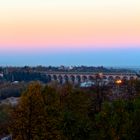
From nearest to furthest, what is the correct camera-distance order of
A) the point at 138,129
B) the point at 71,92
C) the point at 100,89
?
the point at 138,129 < the point at 71,92 < the point at 100,89

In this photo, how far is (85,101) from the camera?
31344 mm

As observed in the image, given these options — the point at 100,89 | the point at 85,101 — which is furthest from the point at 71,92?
the point at 100,89

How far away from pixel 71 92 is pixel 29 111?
6.69 metres

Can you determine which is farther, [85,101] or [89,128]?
[85,101]

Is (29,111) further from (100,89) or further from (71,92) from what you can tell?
(100,89)

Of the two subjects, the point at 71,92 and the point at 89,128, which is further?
the point at 71,92

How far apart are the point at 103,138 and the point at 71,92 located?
21.3ft

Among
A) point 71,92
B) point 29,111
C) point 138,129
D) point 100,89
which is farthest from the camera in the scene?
point 100,89

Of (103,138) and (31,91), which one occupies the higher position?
(31,91)

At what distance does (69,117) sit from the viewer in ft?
86.2

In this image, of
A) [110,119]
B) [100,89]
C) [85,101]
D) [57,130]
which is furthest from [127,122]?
[100,89]

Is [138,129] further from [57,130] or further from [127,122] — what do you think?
[57,130]

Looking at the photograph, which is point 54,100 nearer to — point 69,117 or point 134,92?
point 69,117

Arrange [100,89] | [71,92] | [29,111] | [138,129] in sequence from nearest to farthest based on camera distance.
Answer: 1. [29,111]
2. [138,129]
3. [71,92]
4. [100,89]
